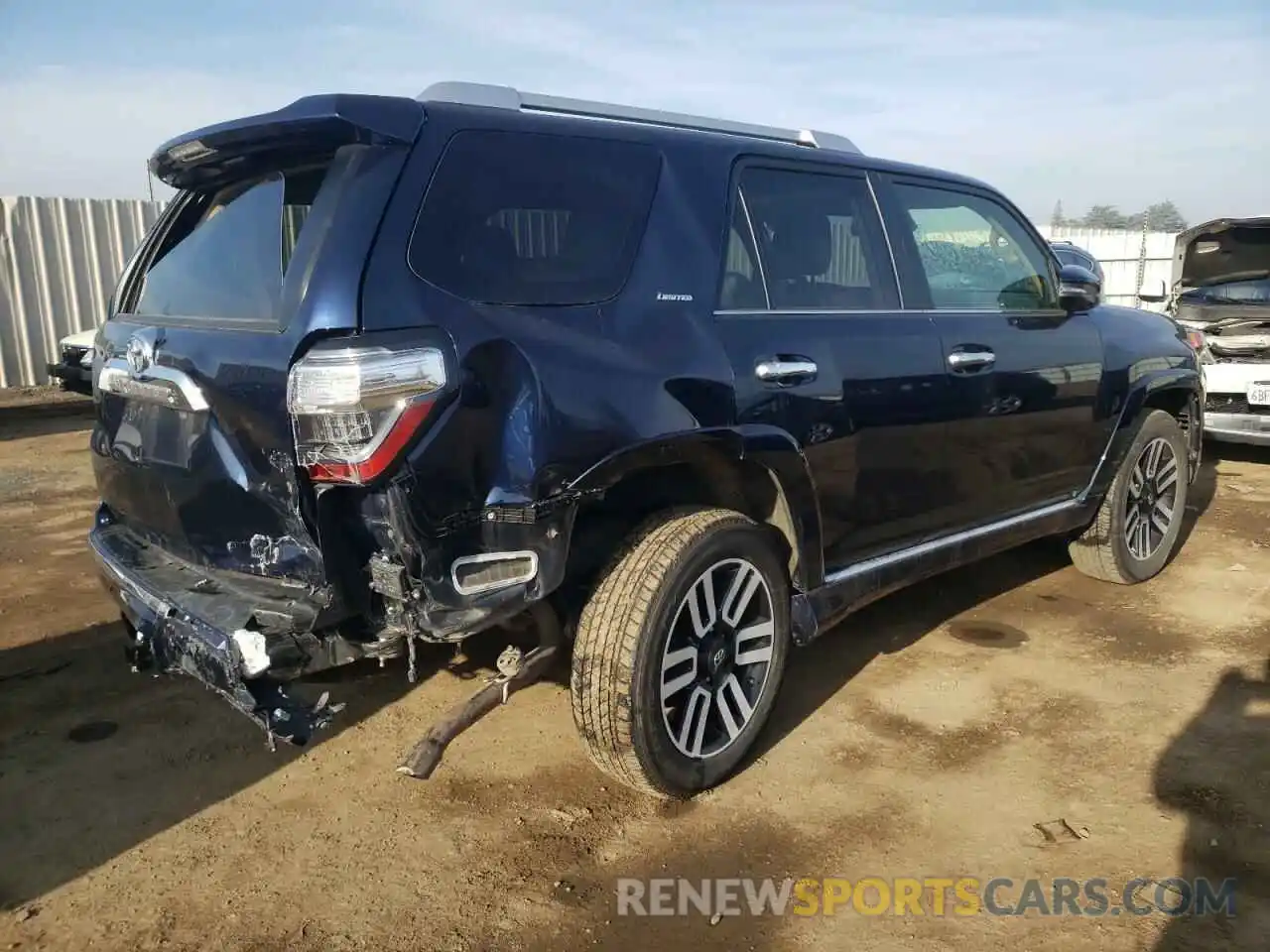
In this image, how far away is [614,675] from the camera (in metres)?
2.69

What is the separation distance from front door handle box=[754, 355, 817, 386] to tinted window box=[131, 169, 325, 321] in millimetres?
1339

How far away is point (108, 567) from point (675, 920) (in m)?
1.93

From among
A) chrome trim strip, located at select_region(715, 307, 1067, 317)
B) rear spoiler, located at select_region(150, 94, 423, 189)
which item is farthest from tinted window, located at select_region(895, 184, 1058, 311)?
rear spoiler, located at select_region(150, 94, 423, 189)

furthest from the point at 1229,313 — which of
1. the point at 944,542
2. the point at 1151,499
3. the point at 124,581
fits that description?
the point at 124,581

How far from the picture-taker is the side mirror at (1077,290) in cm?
418

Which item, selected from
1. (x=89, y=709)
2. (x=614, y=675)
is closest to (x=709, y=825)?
(x=614, y=675)

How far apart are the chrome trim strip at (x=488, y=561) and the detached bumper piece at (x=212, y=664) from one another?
0.42m

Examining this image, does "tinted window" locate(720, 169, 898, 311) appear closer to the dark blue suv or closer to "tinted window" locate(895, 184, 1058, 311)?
the dark blue suv

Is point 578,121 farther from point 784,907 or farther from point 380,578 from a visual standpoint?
point 784,907

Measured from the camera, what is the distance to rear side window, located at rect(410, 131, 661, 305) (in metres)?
2.43

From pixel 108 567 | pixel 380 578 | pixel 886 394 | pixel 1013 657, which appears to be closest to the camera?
pixel 380 578

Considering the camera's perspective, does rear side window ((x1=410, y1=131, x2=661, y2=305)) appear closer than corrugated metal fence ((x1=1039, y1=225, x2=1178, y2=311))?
Yes

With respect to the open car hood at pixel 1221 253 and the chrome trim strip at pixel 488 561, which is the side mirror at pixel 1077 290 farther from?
the open car hood at pixel 1221 253

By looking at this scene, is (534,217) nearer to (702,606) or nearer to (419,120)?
(419,120)
